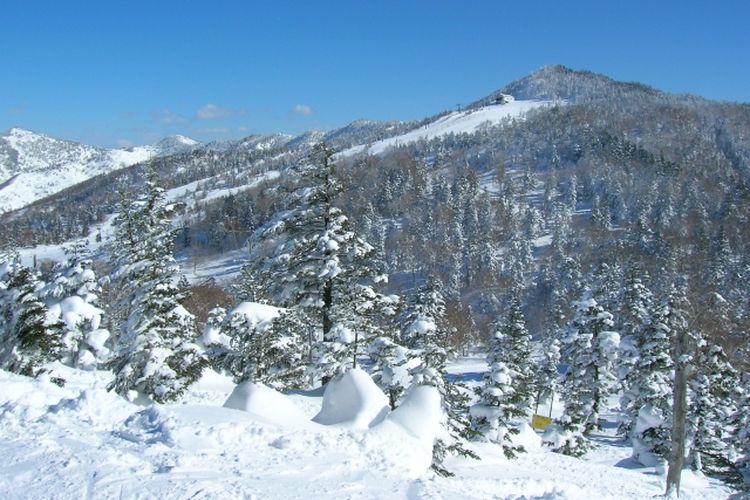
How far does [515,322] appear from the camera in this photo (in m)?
36.1

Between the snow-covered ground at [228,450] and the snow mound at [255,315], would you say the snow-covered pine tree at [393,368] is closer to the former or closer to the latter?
the snow mound at [255,315]

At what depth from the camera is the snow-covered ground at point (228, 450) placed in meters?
8.81

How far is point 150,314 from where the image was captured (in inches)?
716

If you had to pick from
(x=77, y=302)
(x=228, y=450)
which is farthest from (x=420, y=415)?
(x=77, y=302)

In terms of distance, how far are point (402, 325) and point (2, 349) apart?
72.0 ft

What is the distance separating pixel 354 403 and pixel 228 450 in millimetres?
3654

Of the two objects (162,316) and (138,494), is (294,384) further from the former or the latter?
(138,494)

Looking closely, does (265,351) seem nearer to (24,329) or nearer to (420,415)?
(420,415)

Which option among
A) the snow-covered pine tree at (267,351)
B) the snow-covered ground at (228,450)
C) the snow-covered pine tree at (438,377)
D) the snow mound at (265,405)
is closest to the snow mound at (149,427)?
the snow-covered ground at (228,450)

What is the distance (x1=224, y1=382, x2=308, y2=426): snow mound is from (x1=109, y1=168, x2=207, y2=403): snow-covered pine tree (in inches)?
228

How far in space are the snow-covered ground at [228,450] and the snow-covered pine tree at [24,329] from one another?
29.3 ft

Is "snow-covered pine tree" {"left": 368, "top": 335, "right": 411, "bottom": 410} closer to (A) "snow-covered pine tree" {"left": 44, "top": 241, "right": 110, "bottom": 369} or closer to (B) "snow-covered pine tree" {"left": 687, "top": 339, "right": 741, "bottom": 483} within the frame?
(A) "snow-covered pine tree" {"left": 44, "top": 241, "right": 110, "bottom": 369}

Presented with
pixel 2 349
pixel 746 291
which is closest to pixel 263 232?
pixel 2 349

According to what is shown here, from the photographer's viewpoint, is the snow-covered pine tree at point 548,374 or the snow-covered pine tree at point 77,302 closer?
the snow-covered pine tree at point 77,302
